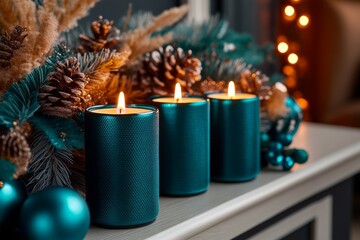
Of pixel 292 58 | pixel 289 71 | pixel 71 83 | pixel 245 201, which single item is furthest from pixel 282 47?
pixel 71 83

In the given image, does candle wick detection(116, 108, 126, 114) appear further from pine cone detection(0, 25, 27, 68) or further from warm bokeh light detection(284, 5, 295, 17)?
warm bokeh light detection(284, 5, 295, 17)

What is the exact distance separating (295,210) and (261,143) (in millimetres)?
119

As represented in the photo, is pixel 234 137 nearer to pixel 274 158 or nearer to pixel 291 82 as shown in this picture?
pixel 274 158

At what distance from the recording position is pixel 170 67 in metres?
0.82

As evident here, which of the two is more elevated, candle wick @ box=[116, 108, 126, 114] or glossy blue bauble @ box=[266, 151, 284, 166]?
candle wick @ box=[116, 108, 126, 114]

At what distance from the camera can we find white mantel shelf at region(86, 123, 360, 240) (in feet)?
2.06

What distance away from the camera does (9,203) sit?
0.56m

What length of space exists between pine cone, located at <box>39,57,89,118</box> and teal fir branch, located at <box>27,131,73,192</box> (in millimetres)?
33

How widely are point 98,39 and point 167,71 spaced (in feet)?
0.36

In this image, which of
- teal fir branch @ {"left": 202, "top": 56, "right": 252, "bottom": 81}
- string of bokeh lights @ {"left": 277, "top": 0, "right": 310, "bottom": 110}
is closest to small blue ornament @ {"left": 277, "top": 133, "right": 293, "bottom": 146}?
teal fir branch @ {"left": 202, "top": 56, "right": 252, "bottom": 81}

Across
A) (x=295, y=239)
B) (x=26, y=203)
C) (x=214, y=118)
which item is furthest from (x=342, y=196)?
(x=26, y=203)

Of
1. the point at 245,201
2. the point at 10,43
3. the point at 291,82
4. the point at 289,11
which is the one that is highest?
the point at 289,11

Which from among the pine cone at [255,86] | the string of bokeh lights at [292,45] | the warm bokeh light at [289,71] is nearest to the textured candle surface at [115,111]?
the pine cone at [255,86]

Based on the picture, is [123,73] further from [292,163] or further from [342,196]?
[342,196]
